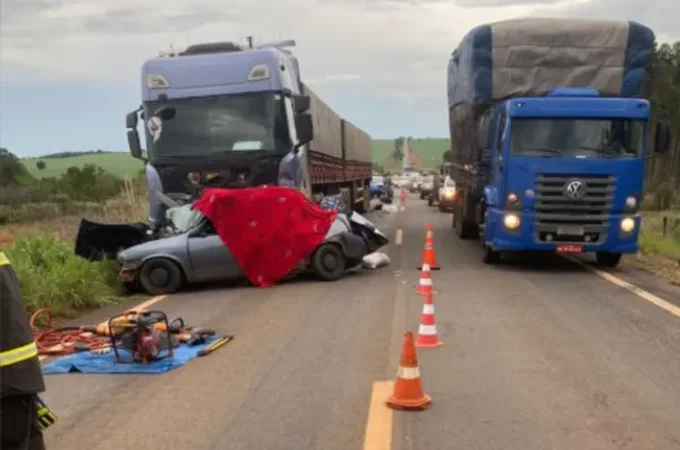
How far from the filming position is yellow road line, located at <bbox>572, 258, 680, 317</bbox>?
10781 millimetres

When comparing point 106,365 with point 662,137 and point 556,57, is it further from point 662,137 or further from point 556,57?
point 556,57

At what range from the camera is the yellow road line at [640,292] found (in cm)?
1078

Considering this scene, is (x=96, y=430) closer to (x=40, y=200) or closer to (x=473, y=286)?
(x=473, y=286)

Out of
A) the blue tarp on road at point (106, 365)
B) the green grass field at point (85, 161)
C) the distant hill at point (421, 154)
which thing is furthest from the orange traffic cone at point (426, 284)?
the distant hill at point (421, 154)

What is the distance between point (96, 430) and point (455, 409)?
2.49 metres

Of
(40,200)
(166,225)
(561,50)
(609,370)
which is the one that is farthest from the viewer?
(40,200)

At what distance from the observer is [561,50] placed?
52.6 feet

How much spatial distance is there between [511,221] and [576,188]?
1.16 metres

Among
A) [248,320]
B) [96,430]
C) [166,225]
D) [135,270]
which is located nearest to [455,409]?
[96,430]

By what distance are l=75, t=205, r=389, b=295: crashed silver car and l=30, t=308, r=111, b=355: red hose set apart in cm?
341

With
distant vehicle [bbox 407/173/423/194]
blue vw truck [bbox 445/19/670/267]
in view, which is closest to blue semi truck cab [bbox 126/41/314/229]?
blue vw truck [bbox 445/19/670/267]

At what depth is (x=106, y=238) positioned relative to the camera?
13.8 m

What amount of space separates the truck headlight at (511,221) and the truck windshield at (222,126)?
3.80 meters

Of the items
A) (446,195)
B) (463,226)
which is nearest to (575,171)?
(463,226)
